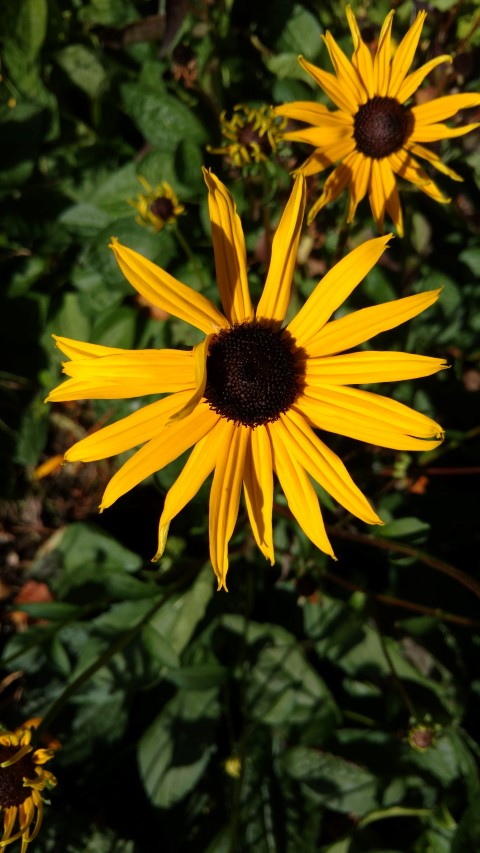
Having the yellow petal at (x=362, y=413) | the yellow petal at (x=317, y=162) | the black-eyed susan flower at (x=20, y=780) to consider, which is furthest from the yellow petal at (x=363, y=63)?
the black-eyed susan flower at (x=20, y=780)

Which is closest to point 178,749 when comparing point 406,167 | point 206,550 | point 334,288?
point 206,550

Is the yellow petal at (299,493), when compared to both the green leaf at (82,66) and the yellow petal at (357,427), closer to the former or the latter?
the yellow petal at (357,427)

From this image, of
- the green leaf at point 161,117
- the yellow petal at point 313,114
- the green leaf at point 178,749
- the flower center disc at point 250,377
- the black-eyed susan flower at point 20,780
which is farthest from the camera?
the green leaf at point 178,749

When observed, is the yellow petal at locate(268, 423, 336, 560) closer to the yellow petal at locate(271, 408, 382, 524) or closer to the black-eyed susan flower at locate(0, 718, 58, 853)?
the yellow petal at locate(271, 408, 382, 524)

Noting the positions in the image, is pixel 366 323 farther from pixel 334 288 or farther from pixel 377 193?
pixel 377 193

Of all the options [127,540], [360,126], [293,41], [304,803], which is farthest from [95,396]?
[304,803]

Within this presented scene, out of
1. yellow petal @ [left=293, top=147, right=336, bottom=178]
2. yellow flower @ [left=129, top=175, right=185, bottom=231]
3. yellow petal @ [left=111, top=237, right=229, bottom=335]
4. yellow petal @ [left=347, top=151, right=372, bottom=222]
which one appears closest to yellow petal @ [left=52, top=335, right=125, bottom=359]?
yellow petal @ [left=111, top=237, right=229, bottom=335]

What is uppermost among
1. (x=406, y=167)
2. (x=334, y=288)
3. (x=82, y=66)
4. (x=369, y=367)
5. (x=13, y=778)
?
(x=82, y=66)

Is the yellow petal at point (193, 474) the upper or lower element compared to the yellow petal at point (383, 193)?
lower
